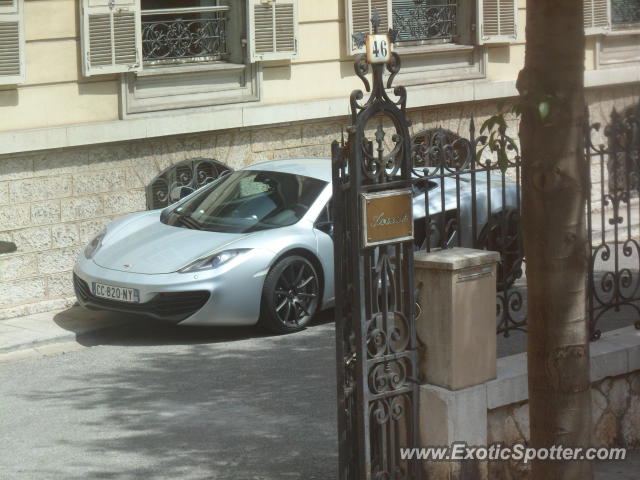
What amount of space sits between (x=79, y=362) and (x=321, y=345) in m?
1.99

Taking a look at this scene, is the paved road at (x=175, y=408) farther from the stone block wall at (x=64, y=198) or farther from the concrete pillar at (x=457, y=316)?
the stone block wall at (x=64, y=198)

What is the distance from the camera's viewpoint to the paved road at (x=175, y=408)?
288 inches

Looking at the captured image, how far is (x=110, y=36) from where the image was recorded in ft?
43.9

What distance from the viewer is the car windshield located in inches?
445

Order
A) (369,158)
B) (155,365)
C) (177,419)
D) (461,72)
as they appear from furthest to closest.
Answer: (461,72) < (155,365) < (177,419) < (369,158)

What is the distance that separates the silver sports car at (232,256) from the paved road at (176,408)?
320 millimetres

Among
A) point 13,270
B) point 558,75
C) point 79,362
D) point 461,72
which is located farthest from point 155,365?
point 461,72

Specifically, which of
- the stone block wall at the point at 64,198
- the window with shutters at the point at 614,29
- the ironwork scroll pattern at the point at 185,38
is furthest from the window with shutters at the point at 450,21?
the stone block wall at the point at 64,198

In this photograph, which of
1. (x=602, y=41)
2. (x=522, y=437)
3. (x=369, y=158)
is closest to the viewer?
(x=369, y=158)

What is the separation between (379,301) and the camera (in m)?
6.09

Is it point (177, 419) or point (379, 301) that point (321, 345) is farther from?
point (379, 301)

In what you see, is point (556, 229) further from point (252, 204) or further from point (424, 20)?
point (424, 20)

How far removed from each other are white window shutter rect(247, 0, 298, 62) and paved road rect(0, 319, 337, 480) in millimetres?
4625

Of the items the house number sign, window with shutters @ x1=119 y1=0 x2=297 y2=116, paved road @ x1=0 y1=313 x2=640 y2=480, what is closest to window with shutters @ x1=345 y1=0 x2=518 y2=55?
window with shutters @ x1=119 y1=0 x2=297 y2=116
